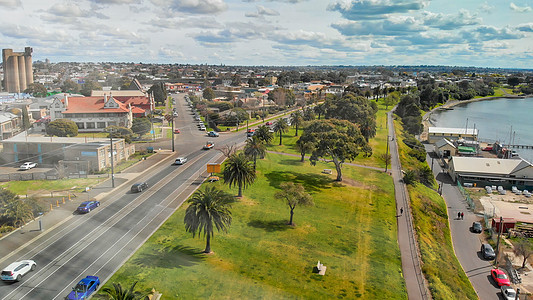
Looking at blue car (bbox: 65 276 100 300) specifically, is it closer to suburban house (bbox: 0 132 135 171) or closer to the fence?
suburban house (bbox: 0 132 135 171)

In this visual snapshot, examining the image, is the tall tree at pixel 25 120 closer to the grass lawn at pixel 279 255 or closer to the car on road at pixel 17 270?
the grass lawn at pixel 279 255

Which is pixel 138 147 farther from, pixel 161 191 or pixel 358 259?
pixel 358 259

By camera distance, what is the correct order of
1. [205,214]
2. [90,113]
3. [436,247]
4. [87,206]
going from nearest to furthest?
[205,214] < [87,206] < [436,247] < [90,113]

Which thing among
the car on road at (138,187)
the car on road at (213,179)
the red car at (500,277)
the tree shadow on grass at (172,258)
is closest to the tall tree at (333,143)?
the car on road at (213,179)

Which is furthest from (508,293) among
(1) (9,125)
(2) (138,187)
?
(1) (9,125)

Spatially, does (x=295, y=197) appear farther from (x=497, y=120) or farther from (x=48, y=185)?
(x=497, y=120)

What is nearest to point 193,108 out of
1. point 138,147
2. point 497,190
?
point 138,147

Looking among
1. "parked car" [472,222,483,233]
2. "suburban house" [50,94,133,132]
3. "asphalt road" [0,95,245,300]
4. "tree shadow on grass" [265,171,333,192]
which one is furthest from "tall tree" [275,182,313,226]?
"suburban house" [50,94,133,132]
